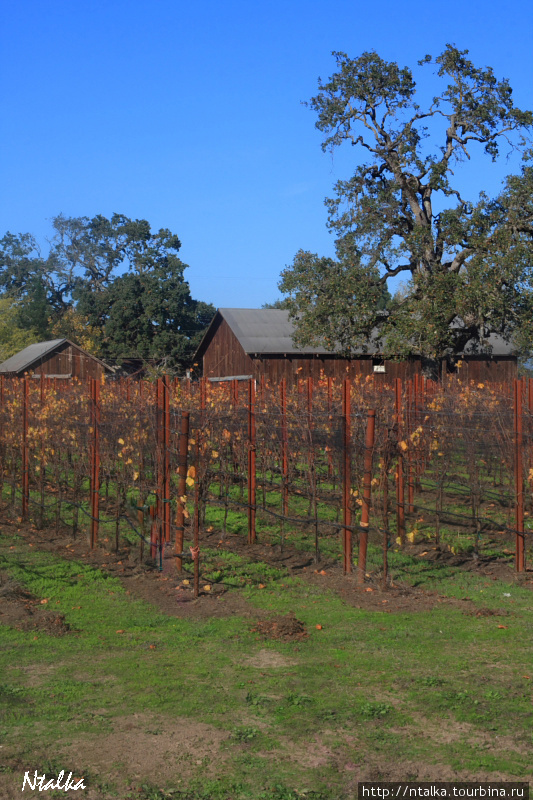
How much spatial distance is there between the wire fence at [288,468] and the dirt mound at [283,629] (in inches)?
51.0

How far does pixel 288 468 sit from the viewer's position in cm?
1212

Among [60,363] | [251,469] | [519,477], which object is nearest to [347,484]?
[519,477]

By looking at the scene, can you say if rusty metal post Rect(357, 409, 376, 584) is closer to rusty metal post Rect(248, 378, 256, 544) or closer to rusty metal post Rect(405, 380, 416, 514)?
rusty metal post Rect(248, 378, 256, 544)

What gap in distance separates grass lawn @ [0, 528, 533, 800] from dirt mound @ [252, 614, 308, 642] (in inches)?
2.3

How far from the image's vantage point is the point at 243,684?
5477 millimetres

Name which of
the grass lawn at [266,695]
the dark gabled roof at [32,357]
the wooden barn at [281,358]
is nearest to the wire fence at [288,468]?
the grass lawn at [266,695]

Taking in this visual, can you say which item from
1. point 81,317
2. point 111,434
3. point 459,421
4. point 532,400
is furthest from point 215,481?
point 81,317

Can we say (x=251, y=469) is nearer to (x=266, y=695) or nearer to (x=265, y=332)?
(x=266, y=695)

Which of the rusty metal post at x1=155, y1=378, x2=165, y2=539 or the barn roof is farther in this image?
the barn roof

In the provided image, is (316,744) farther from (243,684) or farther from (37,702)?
(37,702)

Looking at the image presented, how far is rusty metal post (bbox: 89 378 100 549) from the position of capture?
10.4 metres

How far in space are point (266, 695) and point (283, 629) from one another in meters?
1.47

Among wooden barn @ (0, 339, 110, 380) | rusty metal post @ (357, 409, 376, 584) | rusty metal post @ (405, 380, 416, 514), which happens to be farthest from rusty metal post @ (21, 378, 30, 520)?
wooden barn @ (0, 339, 110, 380)

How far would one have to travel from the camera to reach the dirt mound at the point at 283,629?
663 cm
